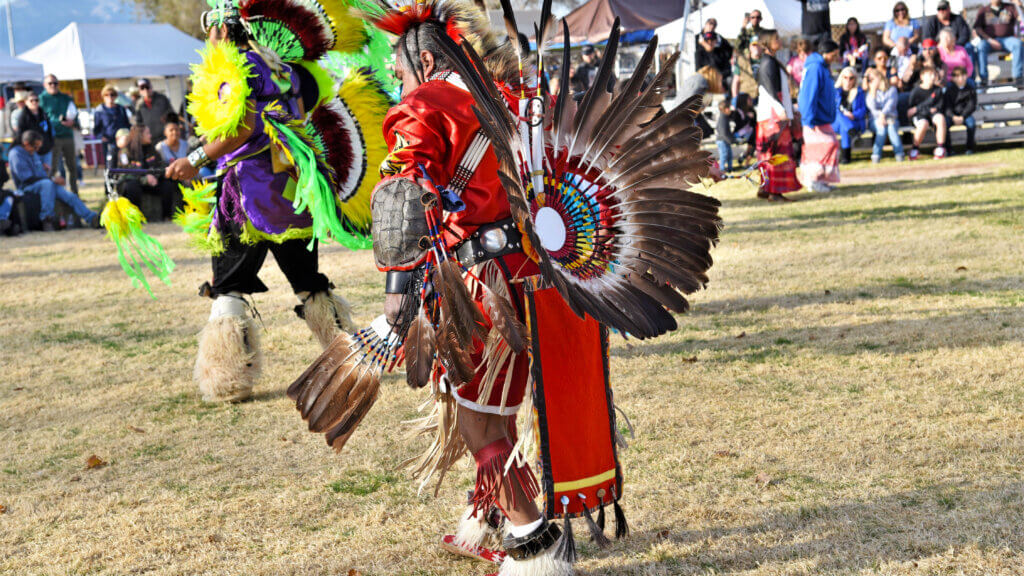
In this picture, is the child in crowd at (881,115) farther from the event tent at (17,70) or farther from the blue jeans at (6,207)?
the event tent at (17,70)

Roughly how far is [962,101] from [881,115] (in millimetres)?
1211

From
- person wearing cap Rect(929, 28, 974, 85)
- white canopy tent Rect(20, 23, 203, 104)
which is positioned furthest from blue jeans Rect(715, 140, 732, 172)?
white canopy tent Rect(20, 23, 203, 104)

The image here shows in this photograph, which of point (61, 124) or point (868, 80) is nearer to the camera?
point (868, 80)

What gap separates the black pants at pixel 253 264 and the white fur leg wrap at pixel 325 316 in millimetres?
61

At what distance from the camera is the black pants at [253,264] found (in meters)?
4.68

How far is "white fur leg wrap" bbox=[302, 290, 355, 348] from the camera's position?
4.87 metres

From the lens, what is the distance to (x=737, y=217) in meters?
9.67

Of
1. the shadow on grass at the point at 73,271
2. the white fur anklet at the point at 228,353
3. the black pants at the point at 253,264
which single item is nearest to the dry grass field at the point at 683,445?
the white fur anklet at the point at 228,353

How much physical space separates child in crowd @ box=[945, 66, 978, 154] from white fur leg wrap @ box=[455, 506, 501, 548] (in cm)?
1249

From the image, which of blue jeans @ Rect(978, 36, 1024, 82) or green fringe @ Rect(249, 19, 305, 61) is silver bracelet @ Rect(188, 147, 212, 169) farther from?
blue jeans @ Rect(978, 36, 1024, 82)

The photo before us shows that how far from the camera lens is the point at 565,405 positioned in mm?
2576

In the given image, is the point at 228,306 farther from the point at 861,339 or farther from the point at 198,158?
the point at 861,339

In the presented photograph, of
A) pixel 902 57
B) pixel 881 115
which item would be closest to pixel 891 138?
pixel 881 115

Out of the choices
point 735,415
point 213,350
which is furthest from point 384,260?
point 213,350
